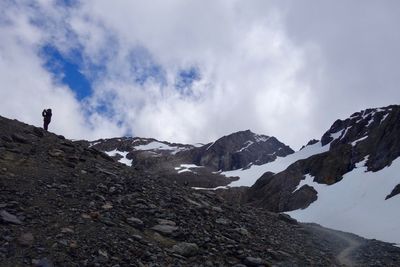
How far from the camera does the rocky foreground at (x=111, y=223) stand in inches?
494

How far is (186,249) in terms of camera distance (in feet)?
48.6

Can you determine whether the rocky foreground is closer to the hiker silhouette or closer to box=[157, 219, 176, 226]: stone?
box=[157, 219, 176, 226]: stone

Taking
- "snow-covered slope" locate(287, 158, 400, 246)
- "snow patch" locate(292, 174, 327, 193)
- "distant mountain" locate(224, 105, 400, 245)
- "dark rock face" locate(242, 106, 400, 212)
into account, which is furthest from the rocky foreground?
"snow patch" locate(292, 174, 327, 193)

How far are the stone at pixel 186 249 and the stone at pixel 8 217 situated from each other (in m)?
5.10

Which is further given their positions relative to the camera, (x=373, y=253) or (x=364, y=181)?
(x=364, y=181)

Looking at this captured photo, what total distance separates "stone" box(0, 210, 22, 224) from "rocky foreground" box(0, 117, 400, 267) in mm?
28

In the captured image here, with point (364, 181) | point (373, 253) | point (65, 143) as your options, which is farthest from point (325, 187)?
point (65, 143)

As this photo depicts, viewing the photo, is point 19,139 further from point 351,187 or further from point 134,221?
point 351,187

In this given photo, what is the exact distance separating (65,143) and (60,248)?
14062 mm

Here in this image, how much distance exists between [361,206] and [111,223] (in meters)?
54.5

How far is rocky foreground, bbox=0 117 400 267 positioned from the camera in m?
12.6

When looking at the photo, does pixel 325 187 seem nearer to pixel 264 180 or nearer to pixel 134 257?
pixel 264 180

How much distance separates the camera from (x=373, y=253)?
25.7m

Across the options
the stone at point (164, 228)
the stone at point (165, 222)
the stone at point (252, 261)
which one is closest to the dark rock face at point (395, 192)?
the stone at point (252, 261)
